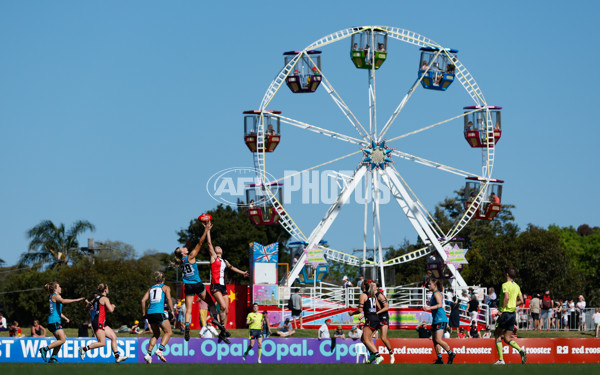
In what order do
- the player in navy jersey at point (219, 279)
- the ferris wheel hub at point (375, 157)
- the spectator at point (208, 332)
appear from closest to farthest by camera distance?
1. the player in navy jersey at point (219, 279)
2. the spectator at point (208, 332)
3. the ferris wheel hub at point (375, 157)

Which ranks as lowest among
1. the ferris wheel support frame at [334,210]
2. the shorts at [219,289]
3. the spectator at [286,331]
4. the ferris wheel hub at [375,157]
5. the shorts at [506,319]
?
the spectator at [286,331]

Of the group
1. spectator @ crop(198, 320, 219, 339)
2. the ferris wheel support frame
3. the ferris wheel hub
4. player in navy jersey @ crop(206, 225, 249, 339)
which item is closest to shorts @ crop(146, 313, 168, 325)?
player in navy jersey @ crop(206, 225, 249, 339)

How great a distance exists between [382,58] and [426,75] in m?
2.48

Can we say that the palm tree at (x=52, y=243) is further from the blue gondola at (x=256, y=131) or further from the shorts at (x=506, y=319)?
the shorts at (x=506, y=319)

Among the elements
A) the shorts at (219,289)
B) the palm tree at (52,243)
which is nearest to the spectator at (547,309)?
the shorts at (219,289)

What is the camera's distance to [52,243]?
3487 inches

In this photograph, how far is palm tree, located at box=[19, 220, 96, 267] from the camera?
3455 inches

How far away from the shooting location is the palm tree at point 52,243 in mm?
87750

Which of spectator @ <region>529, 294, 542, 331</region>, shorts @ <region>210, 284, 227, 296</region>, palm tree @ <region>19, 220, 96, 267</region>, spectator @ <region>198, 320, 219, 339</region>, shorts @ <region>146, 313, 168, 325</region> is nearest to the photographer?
shorts @ <region>210, 284, 227, 296</region>

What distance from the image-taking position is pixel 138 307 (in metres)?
74.6

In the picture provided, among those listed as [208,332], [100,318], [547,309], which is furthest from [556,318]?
[100,318]

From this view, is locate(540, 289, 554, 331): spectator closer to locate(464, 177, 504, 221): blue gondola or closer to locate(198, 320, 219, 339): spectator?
locate(464, 177, 504, 221): blue gondola

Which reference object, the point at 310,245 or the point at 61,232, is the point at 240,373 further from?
the point at 61,232

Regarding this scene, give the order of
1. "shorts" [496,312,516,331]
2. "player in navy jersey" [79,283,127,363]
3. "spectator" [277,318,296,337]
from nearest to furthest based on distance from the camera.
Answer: "shorts" [496,312,516,331] → "player in navy jersey" [79,283,127,363] → "spectator" [277,318,296,337]
